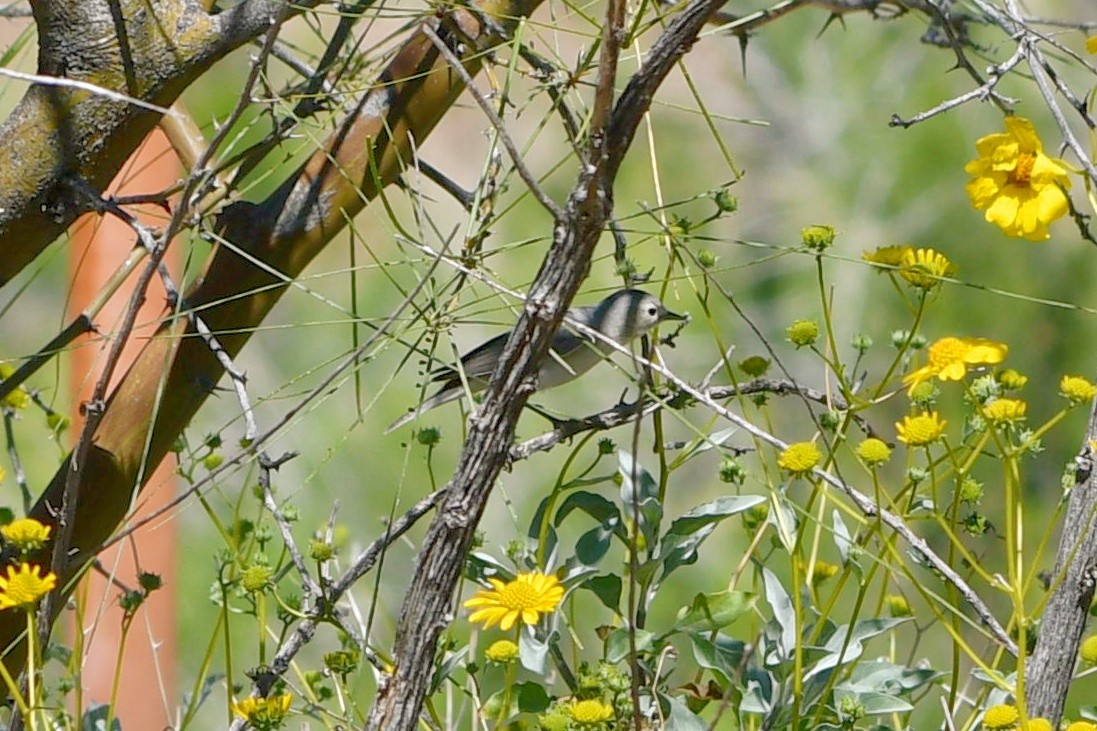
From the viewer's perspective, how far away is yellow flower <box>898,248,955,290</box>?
2.42ft

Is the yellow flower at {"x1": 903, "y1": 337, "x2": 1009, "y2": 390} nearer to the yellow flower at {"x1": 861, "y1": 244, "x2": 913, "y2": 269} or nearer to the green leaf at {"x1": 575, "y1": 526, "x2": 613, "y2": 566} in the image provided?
the yellow flower at {"x1": 861, "y1": 244, "x2": 913, "y2": 269}

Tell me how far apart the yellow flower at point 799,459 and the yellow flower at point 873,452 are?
1.7 inches

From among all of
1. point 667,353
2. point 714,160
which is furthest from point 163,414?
point 714,160

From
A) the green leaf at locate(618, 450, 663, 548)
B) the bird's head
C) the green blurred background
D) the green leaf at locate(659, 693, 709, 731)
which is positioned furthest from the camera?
the green blurred background

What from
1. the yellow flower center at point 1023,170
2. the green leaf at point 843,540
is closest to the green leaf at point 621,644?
the green leaf at point 843,540

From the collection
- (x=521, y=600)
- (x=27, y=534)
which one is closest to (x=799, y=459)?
(x=521, y=600)

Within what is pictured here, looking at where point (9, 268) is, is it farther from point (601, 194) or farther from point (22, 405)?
point (601, 194)

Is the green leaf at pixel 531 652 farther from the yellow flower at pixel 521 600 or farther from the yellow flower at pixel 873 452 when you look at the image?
the yellow flower at pixel 873 452

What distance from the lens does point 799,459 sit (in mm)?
695

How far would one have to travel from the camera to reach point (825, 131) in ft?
13.0

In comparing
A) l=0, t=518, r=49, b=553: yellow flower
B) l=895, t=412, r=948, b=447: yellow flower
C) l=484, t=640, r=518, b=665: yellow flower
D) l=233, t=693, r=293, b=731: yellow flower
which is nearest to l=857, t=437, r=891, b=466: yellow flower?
l=895, t=412, r=948, b=447: yellow flower

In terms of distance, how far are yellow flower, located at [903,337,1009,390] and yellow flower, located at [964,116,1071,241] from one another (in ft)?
0.22

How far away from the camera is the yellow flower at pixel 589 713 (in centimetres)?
66

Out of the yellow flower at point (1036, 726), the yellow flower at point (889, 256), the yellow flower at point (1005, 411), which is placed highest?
the yellow flower at point (889, 256)
